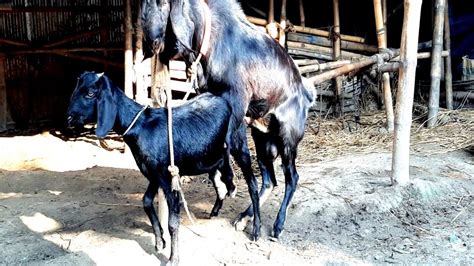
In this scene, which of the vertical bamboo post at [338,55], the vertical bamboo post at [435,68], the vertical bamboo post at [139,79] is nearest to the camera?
the vertical bamboo post at [139,79]

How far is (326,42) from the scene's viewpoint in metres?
8.19

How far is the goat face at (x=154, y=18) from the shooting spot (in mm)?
3205

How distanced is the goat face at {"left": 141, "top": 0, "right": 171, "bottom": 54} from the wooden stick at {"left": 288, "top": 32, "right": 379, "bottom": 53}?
504cm

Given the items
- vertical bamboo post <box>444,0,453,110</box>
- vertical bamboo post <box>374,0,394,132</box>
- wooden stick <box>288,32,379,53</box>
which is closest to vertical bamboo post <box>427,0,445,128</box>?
vertical bamboo post <box>444,0,453,110</box>

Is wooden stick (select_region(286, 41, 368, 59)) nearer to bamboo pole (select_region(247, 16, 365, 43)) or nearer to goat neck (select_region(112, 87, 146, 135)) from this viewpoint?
bamboo pole (select_region(247, 16, 365, 43))

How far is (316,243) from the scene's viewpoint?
388 cm

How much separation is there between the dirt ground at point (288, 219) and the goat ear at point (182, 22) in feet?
4.69

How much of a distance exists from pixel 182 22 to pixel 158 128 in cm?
67

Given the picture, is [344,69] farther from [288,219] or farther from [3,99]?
[3,99]

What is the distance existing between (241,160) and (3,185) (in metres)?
2.95

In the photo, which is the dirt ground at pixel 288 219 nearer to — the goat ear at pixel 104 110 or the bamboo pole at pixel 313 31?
the goat ear at pixel 104 110

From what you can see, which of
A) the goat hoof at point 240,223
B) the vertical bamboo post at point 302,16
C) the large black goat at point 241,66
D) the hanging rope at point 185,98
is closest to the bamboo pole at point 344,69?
the large black goat at point 241,66

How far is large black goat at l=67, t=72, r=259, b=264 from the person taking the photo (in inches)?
128

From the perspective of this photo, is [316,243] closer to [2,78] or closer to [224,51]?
[224,51]
